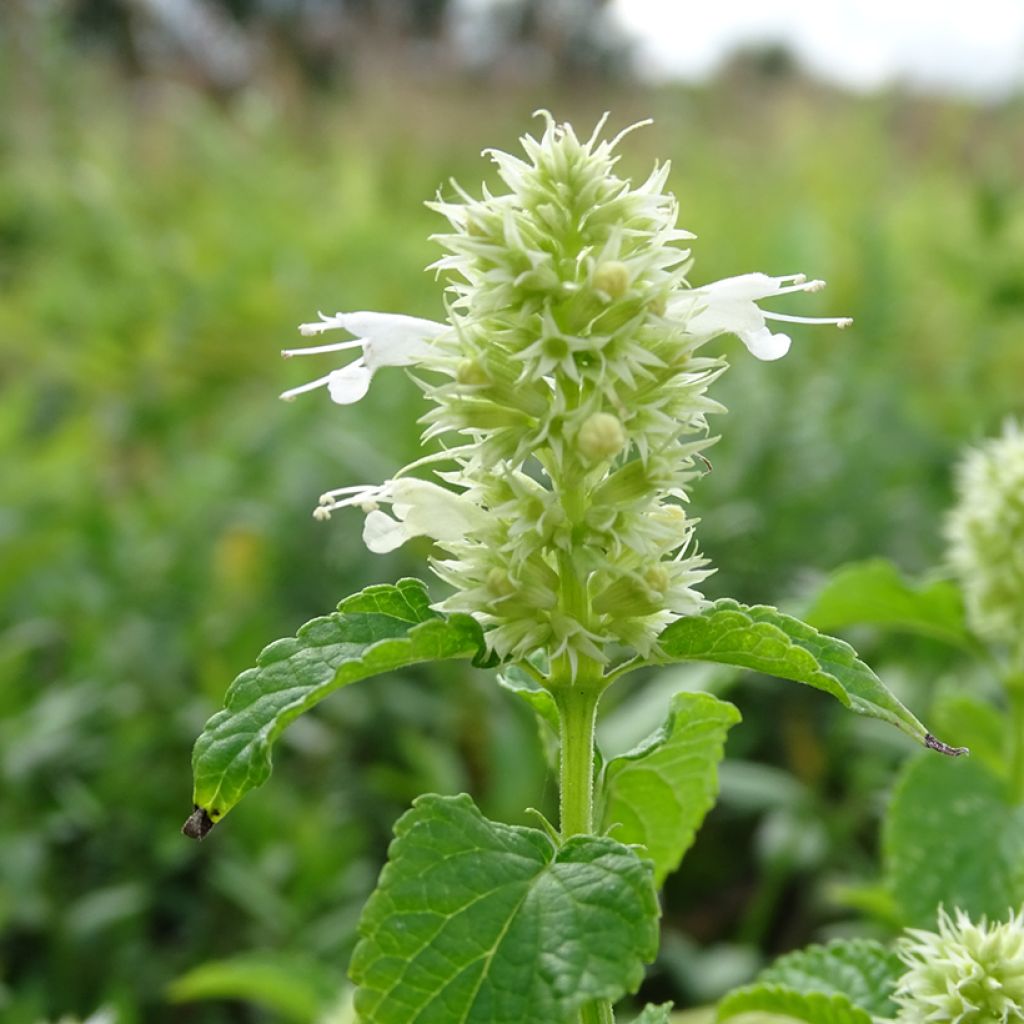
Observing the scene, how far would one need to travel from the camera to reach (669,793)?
1.28 m

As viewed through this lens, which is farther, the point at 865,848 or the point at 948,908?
the point at 865,848

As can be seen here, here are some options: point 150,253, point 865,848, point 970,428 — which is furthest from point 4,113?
point 865,848

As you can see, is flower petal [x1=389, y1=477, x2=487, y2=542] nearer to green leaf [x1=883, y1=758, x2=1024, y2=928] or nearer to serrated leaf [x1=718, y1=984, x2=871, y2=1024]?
serrated leaf [x1=718, y1=984, x2=871, y2=1024]

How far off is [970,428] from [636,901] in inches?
137

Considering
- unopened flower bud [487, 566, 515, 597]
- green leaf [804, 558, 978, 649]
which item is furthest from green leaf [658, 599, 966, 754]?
green leaf [804, 558, 978, 649]

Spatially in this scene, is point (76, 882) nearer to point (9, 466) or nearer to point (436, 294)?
point (9, 466)

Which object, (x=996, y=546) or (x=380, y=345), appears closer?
(x=380, y=345)

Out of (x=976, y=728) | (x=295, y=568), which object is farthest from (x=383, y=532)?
(x=295, y=568)

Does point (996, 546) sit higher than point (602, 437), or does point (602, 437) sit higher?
point (996, 546)

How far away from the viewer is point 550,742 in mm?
1219

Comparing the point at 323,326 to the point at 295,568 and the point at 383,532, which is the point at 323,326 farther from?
the point at 295,568

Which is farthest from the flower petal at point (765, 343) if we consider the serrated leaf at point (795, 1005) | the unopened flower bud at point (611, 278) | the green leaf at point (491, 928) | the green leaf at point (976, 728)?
the green leaf at point (976, 728)

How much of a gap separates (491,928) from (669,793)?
1.37 ft

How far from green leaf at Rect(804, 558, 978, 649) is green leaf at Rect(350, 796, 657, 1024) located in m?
0.87
